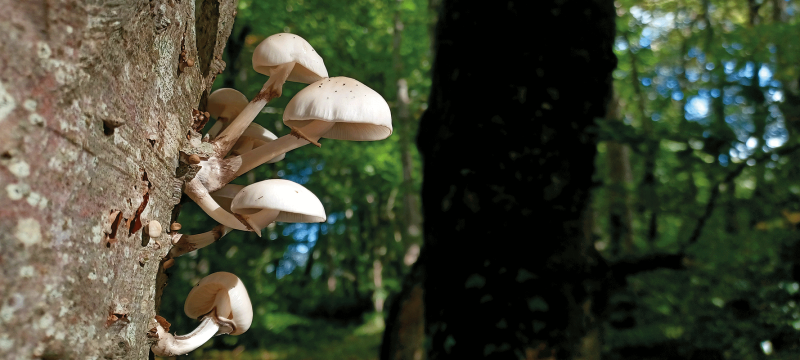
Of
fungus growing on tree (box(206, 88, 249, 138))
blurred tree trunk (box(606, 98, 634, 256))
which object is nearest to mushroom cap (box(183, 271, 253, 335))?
fungus growing on tree (box(206, 88, 249, 138))

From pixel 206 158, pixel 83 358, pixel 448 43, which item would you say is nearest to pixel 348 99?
pixel 206 158

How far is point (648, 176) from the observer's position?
3.55 m

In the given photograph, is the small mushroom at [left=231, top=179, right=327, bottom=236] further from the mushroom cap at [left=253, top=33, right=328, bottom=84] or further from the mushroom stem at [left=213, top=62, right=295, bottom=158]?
the mushroom cap at [left=253, top=33, right=328, bottom=84]

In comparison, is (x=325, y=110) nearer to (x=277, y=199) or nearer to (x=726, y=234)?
(x=277, y=199)

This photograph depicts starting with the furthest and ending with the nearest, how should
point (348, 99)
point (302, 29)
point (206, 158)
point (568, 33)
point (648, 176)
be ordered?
point (302, 29) < point (648, 176) < point (568, 33) < point (348, 99) < point (206, 158)

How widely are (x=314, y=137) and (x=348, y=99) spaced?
14 centimetres

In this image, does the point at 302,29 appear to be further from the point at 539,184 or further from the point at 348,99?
the point at 348,99

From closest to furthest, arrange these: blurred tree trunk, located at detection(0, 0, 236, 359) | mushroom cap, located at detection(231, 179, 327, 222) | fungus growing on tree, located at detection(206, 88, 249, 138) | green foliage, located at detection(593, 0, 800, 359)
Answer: blurred tree trunk, located at detection(0, 0, 236, 359), mushroom cap, located at detection(231, 179, 327, 222), fungus growing on tree, located at detection(206, 88, 249, 138), green foliage, located at detection(593, 0, 800, 359)

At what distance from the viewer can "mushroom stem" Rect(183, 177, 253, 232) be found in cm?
94

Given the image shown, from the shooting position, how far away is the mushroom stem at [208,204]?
3.09 feet

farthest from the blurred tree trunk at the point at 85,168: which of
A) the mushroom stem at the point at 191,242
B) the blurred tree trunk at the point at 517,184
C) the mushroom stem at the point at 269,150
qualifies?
the blurred tree trunk at the point at 517,184

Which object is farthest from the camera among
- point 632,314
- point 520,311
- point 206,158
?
point 632,314

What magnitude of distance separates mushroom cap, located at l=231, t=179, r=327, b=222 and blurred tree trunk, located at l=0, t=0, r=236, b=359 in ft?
0.51

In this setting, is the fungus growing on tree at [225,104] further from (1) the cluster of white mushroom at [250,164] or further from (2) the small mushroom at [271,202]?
(2) the small mushroom at [271,202]
